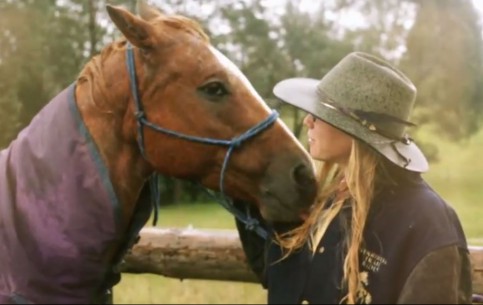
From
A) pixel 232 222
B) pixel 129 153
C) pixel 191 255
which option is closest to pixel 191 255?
pixel 191 255

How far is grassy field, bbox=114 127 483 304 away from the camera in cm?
346

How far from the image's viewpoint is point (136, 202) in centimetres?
158

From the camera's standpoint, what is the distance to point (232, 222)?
11.8 ft

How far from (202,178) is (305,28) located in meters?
2.31

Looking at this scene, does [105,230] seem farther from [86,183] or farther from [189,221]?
[189,221]

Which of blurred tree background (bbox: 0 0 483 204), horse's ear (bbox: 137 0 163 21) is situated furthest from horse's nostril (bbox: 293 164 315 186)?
blurred tree background (bbox: 0 0 483 204)

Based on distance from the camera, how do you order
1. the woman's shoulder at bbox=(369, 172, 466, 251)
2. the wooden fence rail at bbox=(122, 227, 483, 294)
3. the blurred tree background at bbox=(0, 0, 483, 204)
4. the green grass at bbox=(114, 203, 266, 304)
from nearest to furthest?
the woman's shoulder at bbox=(369, 172, 466, 251)
the wooden fence rail at bbox=(122, 227, 483, 294)
the green grass at bbox=(114, 203, 266, 304)
the blurred tree background at bbox=(0, 0, 483, 204)

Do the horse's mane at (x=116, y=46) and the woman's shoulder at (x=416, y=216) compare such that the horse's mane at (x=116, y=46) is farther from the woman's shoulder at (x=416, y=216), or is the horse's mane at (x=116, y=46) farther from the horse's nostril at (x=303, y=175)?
the woman's shoulder at (x=416, y=216)

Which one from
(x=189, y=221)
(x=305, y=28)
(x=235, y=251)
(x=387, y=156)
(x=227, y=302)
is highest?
(x=387, y=156)

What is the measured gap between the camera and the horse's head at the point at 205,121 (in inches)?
60.3

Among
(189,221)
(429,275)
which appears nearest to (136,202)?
(429,275)

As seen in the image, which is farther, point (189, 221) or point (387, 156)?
point (189, 221)

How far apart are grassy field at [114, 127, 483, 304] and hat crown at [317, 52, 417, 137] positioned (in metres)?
1.87

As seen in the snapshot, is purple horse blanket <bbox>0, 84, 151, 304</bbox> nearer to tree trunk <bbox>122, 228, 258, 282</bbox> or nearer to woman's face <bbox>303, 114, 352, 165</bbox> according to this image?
woman's face <bbox>303, 114, 352, 165</bbox>
